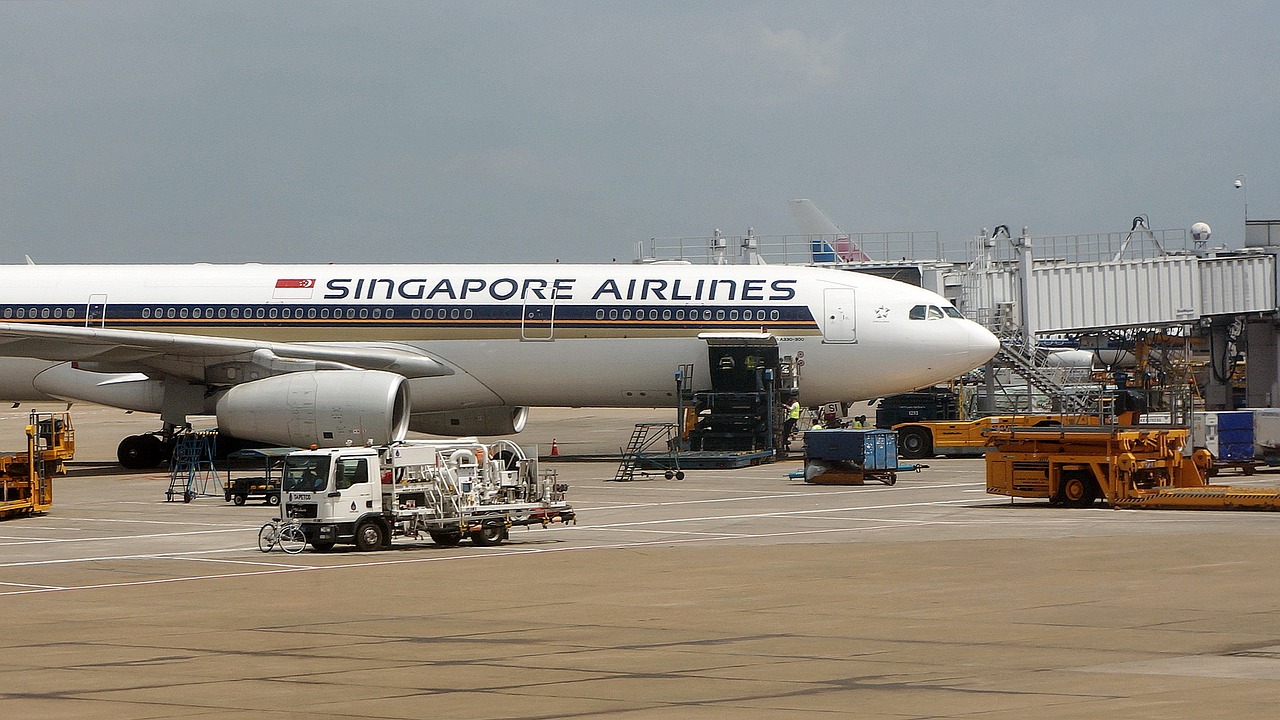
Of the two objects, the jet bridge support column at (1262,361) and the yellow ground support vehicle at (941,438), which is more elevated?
the jet bridge support column at (1262,361)

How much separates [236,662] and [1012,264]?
35856mm

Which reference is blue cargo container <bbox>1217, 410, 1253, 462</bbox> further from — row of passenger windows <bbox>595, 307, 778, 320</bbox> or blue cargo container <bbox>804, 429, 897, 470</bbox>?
row of passenger windows <bbox>595, 307, 778, 320</bbox>

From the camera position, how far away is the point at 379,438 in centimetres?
3050

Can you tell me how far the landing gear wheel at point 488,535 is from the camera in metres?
20.5

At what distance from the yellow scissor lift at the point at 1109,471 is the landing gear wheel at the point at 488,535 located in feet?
28.6

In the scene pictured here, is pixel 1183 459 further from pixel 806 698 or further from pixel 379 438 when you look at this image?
pixel 806 698

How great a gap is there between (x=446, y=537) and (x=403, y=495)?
0.84 m

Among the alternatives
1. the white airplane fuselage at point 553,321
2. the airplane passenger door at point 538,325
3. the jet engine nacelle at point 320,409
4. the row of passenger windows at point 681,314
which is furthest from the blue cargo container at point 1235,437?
the jet engine nacelle at point 320,409

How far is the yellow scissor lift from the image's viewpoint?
23.6m

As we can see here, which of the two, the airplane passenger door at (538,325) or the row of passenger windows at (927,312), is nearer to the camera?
the airplane passenger door at (538,325)

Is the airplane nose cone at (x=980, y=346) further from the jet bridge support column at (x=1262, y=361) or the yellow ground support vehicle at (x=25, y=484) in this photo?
the jet bridge support column at (x=1262, y=361)

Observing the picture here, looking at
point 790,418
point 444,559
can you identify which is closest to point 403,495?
point 444,559

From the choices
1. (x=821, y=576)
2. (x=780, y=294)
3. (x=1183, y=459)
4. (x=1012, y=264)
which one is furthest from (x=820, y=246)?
(x=821, y=576)

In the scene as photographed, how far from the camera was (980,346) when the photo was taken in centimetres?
3456
